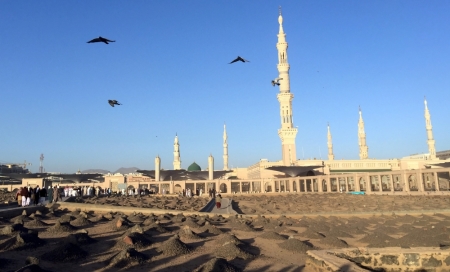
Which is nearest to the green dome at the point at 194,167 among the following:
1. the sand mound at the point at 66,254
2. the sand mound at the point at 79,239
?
→ the sand mound at the point at 79,239

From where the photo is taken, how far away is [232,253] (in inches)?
345

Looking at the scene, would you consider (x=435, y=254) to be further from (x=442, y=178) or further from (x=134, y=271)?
(x=442, y=178)

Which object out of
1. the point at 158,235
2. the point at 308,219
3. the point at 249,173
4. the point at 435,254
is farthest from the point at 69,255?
the point at 249,173

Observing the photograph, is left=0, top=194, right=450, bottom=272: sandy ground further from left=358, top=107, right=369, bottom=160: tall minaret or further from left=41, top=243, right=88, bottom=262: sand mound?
left=358, top=107, right=369, bottom=160: tall minaret

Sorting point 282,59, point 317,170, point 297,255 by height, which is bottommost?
point 297,255

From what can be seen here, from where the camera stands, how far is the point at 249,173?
2499 inches

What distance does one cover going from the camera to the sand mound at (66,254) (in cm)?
796

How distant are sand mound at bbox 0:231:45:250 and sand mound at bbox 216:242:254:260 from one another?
4.76m

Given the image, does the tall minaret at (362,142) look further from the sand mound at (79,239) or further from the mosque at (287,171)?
the sand mound at (79,239)

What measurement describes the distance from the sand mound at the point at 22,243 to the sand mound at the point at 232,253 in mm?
4763

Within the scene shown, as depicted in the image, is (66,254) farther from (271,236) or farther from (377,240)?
(377,240)

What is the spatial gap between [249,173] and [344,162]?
1739cm

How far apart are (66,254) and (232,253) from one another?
3872 mm

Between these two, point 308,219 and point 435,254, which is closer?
point 435,254
